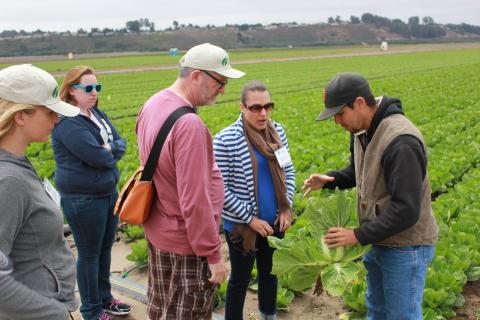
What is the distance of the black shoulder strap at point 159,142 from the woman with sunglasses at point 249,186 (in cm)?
79

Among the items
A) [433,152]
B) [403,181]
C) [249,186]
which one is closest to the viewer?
[403,181]

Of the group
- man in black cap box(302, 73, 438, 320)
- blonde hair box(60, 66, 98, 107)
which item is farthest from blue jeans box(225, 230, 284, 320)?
blonde hair box(60, 66, 98, 107)

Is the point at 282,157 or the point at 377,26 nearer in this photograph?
the point at 282,157

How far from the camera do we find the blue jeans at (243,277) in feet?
9.91

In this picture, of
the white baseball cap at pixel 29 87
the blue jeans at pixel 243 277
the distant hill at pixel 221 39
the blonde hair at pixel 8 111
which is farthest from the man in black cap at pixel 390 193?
the distant hill at pixel 221 39

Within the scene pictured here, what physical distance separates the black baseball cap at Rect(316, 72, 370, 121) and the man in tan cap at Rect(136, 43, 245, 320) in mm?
A: 511

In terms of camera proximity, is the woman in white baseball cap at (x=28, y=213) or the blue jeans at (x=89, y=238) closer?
the woman in white baseball cap at (x=28, y=213)

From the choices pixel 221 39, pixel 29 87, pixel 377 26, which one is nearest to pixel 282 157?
pixel 29 87

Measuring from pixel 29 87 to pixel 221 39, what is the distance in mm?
129894

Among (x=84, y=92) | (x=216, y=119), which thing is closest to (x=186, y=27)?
(x=216, y=119)

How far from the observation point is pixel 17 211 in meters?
1.67

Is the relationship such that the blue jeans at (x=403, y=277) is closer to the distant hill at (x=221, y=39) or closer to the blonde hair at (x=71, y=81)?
the blonde hair at (x=71, y=81)

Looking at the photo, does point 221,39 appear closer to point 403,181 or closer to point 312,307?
point 312,307

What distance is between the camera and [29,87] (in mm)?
1815
